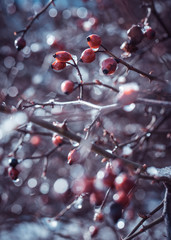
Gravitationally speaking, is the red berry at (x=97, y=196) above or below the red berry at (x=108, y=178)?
below

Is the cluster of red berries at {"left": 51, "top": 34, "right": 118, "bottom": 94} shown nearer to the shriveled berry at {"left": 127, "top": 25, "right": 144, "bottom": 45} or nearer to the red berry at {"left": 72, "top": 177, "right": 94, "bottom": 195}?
the shriveled berry at {"left": 127, "top": 25, "right": 144, "bottom": 45}

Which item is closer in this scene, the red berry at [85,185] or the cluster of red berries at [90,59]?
the red berry at [85,185]

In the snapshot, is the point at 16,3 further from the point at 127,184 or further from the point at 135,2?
the point at 127,184

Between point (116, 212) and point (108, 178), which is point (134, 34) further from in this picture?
point (116, 212)

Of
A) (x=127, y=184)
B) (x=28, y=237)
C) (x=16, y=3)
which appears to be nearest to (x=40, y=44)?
(x=16, y=3)

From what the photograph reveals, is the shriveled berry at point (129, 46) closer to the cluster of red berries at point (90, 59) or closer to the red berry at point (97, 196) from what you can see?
the cluster of red berries at point (90, 59)

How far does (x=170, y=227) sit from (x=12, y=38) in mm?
4286

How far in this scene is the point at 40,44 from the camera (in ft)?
13.1

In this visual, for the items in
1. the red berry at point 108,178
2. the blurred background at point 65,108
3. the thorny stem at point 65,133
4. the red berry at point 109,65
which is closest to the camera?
the thorny stem at point 65,133

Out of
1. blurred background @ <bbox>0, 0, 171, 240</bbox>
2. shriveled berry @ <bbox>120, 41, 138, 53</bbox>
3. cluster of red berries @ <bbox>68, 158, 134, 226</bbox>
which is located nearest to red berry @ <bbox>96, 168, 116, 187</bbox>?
cluster of red berries @ <bbox>68, 158, 134, 226</bbox>

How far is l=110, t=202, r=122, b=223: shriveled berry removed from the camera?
3.64 ft

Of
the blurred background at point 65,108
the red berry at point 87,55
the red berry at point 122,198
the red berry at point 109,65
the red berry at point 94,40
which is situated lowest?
the blurred background at point 65,108

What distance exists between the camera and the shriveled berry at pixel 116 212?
1.11 metres

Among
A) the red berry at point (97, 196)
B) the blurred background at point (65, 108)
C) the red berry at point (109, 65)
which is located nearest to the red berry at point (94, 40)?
the red berry at point (109, 65)
